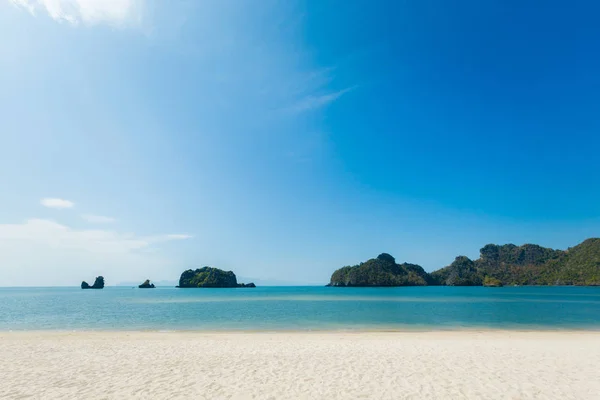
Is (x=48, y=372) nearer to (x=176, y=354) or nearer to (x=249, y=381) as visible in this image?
(x=176, y=354)

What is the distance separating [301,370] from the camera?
508 inches

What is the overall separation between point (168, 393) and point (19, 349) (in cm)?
1462

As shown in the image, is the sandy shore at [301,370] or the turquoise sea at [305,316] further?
the turquoise sea at [305,316]

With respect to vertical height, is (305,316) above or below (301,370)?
below

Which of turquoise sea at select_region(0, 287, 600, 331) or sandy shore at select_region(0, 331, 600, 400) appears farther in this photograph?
turquoise sea at select_region(0, 287, 600, 331)

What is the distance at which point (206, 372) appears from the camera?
41.5 feet

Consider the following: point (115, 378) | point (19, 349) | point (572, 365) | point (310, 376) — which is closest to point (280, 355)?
point (310, 376)

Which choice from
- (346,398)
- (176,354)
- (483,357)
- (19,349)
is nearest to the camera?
(346,398)

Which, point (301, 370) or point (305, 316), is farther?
point (305, 316)

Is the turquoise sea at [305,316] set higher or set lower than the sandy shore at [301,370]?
lower

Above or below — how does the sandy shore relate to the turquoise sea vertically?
above

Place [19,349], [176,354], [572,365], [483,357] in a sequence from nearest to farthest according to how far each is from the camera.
→ [572,365] → [483,357] → [176,354] → [19,349]

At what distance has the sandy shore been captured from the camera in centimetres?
1018

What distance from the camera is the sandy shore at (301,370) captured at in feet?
33.4
